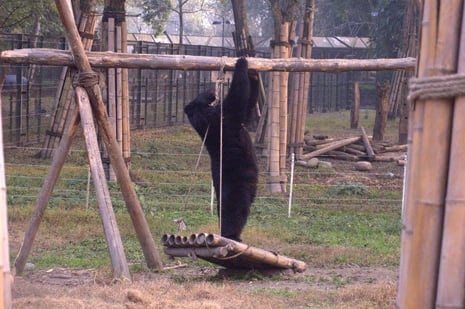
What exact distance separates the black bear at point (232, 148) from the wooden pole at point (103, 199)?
1.29 m

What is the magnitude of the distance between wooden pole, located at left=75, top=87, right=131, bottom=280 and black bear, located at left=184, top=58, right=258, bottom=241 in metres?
1.29

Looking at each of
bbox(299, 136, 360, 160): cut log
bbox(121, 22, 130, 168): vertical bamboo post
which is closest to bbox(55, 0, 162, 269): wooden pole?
bbox(121, 22, 130, 168): vertical bamboo post

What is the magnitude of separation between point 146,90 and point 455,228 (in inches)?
867

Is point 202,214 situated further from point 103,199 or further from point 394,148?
point 394,148

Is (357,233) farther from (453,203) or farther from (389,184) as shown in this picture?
(453,203)

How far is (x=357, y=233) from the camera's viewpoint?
446 inches

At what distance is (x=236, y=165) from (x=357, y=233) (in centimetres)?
325

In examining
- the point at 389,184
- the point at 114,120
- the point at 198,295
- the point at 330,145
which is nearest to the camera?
the point at 198,295

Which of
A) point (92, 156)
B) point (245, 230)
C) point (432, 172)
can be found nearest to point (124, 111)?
point (245, 230)

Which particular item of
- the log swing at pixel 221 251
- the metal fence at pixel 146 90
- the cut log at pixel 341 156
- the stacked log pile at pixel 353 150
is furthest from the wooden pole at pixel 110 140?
the cut log at pixel 341 156

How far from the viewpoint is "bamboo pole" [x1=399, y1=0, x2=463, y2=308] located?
309 centimetres

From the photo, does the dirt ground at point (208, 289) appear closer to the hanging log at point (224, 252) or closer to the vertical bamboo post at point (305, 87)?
the hanging log at point (224, 252)

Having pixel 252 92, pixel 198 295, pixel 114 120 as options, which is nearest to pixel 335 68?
pixel 252 92

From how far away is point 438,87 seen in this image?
307 cm
